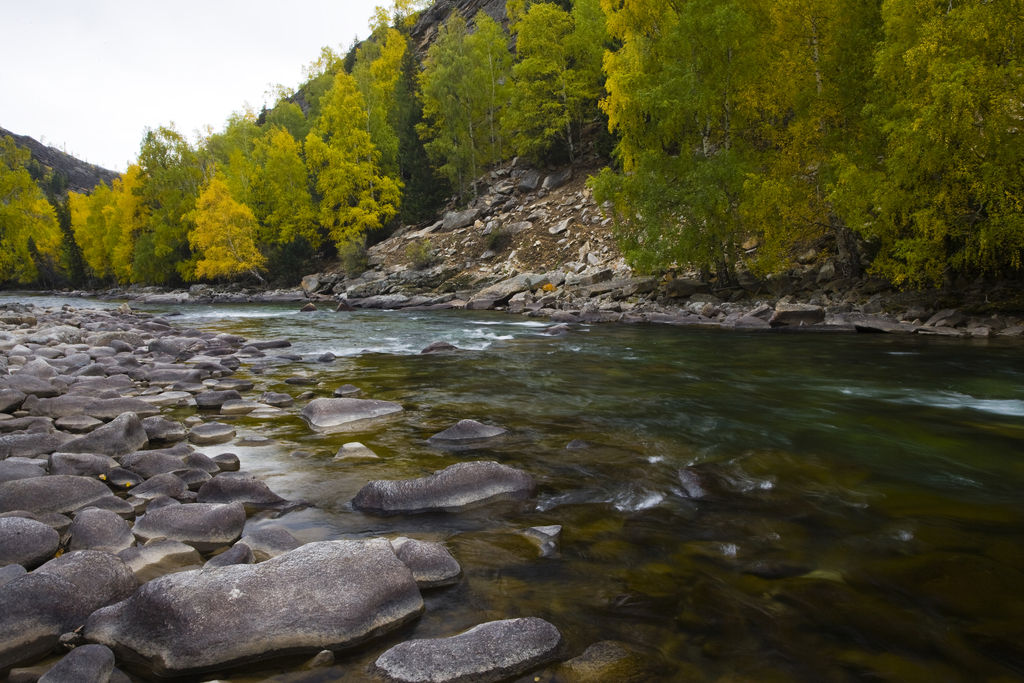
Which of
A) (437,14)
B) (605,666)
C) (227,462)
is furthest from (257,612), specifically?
(437,14)

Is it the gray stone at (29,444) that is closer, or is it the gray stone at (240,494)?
the gray stone at (240,494)

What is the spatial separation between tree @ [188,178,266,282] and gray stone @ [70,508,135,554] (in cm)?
3853

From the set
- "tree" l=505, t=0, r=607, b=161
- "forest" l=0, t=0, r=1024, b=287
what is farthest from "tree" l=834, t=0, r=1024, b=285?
"tree" l=505, t=0, r=607, b=161

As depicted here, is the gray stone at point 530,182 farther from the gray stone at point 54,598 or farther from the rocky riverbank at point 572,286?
the gray stone at point 54,598

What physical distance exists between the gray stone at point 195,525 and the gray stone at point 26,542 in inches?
15.8

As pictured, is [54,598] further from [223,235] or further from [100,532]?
[223,235]

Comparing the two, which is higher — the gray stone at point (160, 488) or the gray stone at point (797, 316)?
the gray stone at point (160, 488)

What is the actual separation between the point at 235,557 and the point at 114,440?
8.81 feet

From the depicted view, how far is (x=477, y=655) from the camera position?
2350 mm

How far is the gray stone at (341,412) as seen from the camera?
6.14 meters

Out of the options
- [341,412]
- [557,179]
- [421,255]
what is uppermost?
[557,179]

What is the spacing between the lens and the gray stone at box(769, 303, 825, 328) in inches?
568

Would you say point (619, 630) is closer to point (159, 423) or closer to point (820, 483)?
point (820, 483)

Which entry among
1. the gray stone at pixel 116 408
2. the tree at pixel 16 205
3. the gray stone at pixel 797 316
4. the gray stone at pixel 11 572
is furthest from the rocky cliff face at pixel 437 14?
the gray stone at pixel 11 572
